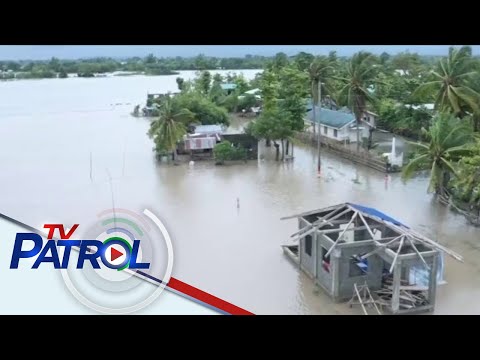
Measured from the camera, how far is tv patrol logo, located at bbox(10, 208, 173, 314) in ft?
8.80

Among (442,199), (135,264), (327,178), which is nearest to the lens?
(135,264)

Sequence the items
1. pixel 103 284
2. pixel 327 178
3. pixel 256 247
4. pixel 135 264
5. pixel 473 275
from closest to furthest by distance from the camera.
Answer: pixel 103 284
pixel 135 264
pixel 473 275
pixel 256 247
pixel 327 178

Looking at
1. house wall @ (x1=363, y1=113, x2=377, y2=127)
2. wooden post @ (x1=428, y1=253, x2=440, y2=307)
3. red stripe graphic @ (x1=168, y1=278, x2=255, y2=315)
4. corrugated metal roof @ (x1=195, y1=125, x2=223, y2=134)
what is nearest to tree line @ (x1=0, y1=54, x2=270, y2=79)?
house wall @ (x1=363, y1=113, x2=377, y2=127)

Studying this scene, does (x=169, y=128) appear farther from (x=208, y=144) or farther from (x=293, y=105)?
(x=293, y=105)

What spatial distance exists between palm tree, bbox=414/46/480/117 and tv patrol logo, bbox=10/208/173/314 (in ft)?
33.8

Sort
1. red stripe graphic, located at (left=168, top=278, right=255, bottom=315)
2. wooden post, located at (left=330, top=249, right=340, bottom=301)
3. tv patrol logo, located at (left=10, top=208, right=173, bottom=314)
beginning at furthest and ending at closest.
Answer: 1. wooden post, located at (left=330, top=249, right=340, bottom=301)
2. tv patrol logo, located at (left=10, top=208, right=173, bottom=314)
3. red stripe graphic, located at (left=168, top=278, right=255, bottom=315)

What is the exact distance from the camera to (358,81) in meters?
15.4

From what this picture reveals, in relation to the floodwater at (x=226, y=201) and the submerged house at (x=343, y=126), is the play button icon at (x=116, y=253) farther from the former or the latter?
the submerged house at (x=343, y=126)

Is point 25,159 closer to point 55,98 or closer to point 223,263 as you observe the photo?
point 223,263

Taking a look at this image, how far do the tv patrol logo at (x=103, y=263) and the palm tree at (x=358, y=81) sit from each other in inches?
504

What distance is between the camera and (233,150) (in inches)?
615


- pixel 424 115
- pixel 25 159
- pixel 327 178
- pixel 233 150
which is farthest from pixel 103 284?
pixel 424 115

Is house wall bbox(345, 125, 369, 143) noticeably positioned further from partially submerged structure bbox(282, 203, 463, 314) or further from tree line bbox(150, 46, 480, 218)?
partially submerged structure bbox(282, 203, 463, 314)

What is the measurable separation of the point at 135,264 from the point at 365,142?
50.5 feet
